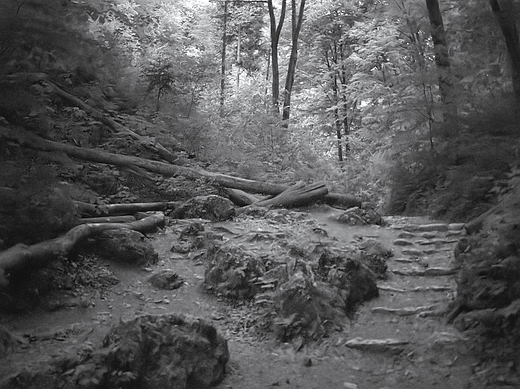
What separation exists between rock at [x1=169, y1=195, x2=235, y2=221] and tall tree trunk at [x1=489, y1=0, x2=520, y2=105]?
581 cm

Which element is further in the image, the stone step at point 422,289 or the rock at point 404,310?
the stone step at point 422,289

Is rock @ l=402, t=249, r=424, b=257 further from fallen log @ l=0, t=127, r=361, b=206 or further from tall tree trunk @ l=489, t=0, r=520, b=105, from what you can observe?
fallen log @ l=0, t=127, r=361, b=206

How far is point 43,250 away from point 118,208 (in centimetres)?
310

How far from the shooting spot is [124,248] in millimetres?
6855

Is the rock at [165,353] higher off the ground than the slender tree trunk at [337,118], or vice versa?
the slender tree trunk at [337,118]

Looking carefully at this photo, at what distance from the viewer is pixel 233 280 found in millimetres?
6387

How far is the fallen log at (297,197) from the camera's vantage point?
10695mm

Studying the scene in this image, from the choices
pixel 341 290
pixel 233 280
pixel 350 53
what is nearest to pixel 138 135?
pixel 233 280

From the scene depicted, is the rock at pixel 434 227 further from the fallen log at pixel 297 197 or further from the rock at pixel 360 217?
the fallen log at pixel 297 197

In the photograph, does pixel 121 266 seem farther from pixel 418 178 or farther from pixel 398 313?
pixel 418 178

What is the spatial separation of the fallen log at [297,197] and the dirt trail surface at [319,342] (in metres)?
3.63

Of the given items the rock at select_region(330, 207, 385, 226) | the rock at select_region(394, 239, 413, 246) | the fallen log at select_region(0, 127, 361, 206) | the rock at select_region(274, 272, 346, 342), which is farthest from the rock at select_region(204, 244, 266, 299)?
the fallen log at select_region(0, 127, 361, 206)

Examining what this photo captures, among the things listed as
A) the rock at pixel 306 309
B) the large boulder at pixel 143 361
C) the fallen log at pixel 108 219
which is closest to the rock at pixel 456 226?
the rock at pixel 306 309

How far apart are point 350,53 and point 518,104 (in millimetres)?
15216
